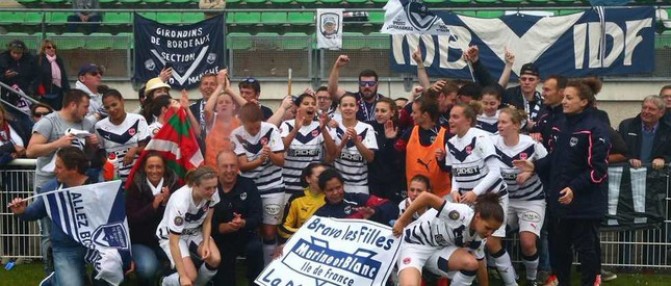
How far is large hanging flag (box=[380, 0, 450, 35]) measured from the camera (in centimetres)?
1171

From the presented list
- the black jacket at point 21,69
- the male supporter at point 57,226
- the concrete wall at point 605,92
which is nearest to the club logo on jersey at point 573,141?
the male supporter at point 57,226

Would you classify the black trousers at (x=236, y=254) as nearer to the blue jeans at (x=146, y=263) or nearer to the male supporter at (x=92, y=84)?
the blue jeans at (x=146, y=263)

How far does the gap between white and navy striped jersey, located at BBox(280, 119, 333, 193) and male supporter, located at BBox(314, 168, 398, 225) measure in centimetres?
60

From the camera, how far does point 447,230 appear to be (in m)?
8.55

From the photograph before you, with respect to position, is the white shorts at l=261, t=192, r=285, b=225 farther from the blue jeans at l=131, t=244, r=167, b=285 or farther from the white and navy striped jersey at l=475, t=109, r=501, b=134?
the white and navy striped jersey at l=475, t=109, r=501, b=134

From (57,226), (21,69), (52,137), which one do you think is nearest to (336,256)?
(57,226)

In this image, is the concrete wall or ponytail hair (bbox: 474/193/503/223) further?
the concrete wall

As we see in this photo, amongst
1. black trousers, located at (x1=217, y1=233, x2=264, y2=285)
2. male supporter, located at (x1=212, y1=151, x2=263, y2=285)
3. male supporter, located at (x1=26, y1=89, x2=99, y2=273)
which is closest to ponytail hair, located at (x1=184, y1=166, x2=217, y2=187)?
male supporter, located at (x1=212, y1=151, x2=263, y2=285)

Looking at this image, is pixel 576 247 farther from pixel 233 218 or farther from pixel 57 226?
pixel 57 226

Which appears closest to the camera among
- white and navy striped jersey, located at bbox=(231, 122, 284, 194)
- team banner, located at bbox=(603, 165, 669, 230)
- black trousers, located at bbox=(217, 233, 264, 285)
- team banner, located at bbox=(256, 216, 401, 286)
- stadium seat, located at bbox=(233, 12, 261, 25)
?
team banner, located at bbox=(256, 216, 401, 286)

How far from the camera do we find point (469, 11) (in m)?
15.2

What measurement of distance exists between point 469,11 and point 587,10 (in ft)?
5.24

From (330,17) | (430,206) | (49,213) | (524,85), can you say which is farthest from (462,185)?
(330,17)

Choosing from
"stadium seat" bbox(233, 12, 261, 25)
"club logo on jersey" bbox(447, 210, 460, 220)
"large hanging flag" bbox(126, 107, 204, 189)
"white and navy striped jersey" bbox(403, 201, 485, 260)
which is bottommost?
"white and navy striped jersey" bbox(403, 201, 485, 260)
